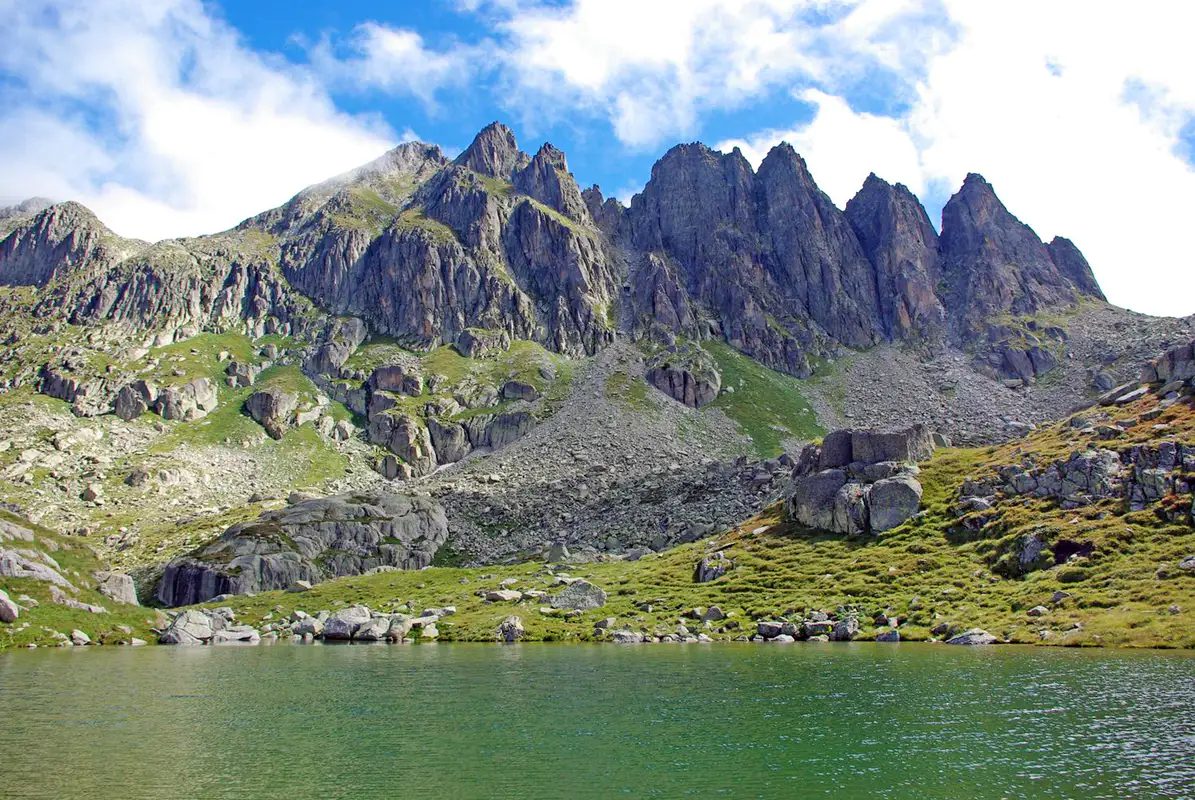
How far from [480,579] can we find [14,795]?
305ft

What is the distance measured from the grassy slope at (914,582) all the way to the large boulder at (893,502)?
2211 millimetres

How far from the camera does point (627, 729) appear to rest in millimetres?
33750

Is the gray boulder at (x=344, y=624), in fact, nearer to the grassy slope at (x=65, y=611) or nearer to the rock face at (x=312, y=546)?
the grassy slope at (x=65, y=611)

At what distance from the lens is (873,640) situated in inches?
2714

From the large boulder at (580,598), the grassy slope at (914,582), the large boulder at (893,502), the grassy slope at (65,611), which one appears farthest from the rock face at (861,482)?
the grassy slope at (65,611)

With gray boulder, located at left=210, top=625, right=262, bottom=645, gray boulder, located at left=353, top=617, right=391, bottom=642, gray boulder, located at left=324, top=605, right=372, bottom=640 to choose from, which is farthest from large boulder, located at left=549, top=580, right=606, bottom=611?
gray boulder, located at left=210, top=625, right=262, bottom=645

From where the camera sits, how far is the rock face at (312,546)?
121938 millimetres

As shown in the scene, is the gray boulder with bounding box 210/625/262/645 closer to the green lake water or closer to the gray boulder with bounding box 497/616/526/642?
the gray boulder with bounding box 497/616/526/642

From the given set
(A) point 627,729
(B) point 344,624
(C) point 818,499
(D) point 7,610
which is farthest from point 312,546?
(A) point 627,729

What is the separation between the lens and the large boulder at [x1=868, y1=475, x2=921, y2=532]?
317ft

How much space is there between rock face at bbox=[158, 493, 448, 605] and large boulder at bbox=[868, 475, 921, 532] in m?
83.9

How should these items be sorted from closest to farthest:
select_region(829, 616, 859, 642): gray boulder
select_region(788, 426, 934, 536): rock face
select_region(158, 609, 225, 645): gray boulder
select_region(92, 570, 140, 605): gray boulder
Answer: select_region(829, 616, 859, 642): gray boulder < select_region(158, 609, 225, 645): gray boulder < select_region(92, 570, 140, 605): gray boulder < select_region(788, 426, 934, 536): rock face

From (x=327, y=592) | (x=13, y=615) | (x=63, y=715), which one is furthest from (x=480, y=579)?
(x=63, y=715)

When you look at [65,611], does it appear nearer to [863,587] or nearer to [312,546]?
[312,546]
